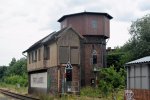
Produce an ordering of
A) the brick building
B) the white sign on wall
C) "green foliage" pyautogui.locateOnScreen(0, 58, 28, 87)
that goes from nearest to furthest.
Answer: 1. the brick building
2. the white sign on wall
3. "green foliage" pyautogui.locateOnScreen(0, 58, 28, 87)

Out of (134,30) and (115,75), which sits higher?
(134,30)

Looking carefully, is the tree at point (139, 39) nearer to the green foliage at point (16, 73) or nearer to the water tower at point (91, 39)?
the water tower at point (91, 39)

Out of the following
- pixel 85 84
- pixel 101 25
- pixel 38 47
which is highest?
pixel 101 25

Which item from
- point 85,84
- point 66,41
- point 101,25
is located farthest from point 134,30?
point 66,41

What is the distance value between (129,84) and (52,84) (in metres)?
16.6

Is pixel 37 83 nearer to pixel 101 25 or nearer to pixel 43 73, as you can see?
pixel 43 73

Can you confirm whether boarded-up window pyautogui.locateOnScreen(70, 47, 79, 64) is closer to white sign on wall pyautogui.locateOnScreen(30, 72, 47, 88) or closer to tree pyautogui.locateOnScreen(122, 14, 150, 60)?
Answer: white sign on wall pyautogui.locateOnScreen(30, 72, 47, 88)

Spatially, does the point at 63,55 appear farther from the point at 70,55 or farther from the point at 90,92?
the point at 90,92

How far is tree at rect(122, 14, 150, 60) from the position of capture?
56.6m

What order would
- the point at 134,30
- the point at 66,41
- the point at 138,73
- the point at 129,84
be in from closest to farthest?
the point at 138,73 < the point at 129,84 < the point at 66,41 < the point at 134,30

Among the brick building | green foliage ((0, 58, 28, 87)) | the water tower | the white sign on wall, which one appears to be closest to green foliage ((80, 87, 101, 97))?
the brick building

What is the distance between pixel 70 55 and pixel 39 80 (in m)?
8.58

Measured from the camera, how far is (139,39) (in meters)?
58.4

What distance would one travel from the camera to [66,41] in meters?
38.8
